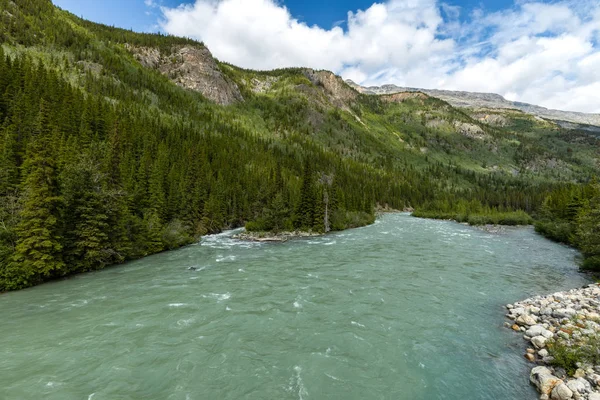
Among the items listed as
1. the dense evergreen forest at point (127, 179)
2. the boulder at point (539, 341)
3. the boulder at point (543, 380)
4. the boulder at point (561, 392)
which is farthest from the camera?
the dense evergreen forest at point (127, 179)

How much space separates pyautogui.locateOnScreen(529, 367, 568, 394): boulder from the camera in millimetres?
10812

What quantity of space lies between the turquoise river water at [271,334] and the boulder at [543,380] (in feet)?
1.08

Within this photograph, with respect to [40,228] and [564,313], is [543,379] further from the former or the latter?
[40,228]

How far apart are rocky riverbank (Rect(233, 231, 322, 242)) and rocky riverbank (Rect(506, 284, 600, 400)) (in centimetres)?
3961

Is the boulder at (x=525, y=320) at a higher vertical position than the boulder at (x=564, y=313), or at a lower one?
lower

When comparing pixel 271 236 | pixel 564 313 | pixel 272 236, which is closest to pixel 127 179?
pixel 271 236

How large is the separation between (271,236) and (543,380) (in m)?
47.5

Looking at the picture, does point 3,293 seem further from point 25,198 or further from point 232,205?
point 232,205

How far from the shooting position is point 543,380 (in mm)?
11156

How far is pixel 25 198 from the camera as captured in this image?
27.0m

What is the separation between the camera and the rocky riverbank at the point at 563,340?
34.6 ft

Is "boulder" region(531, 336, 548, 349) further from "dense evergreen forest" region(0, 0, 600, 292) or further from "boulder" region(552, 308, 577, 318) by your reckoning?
"dense evergreen forest" region(0, 0, 600, 292)

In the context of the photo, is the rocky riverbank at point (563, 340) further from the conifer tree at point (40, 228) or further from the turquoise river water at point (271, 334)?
the conifer tree at point (40, 228)

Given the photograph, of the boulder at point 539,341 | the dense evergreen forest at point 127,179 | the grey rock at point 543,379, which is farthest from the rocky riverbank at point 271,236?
the grey rock at point 543,379
